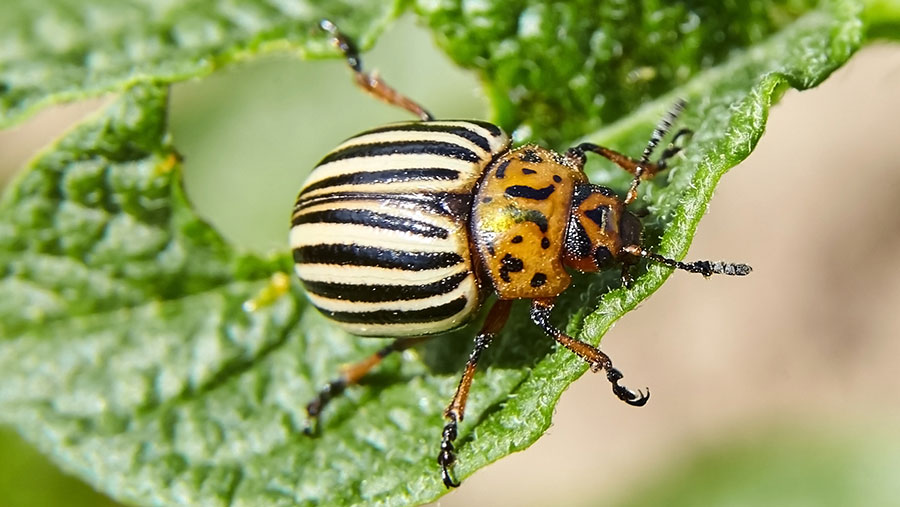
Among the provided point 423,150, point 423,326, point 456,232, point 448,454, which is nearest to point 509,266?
point 456,232

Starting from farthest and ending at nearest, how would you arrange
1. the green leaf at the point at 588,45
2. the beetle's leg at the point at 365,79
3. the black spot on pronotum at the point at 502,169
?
the beetle's leg at the point at 365,79 → the green leaf at the point at 588,45 → the black spot on pronotum at the point at 502,169

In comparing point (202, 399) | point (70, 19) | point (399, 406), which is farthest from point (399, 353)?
point (70, 19)

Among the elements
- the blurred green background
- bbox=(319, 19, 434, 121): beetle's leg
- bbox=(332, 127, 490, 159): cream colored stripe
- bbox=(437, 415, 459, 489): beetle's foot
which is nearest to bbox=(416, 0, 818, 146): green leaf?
bbox=(319, 19, 434, 121): beetle's leg

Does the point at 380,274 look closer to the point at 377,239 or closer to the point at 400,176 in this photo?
the point at 377,239

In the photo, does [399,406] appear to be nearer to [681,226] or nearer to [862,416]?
[681,226]

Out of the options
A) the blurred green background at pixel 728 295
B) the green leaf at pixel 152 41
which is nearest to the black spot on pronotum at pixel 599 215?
the green leaf at pixel 152 41

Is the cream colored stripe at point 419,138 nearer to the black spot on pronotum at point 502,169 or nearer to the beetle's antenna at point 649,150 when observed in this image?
the black spot on pronotum at point 502,169

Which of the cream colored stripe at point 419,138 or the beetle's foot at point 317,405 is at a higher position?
the cream colored stripe at point 419,138
